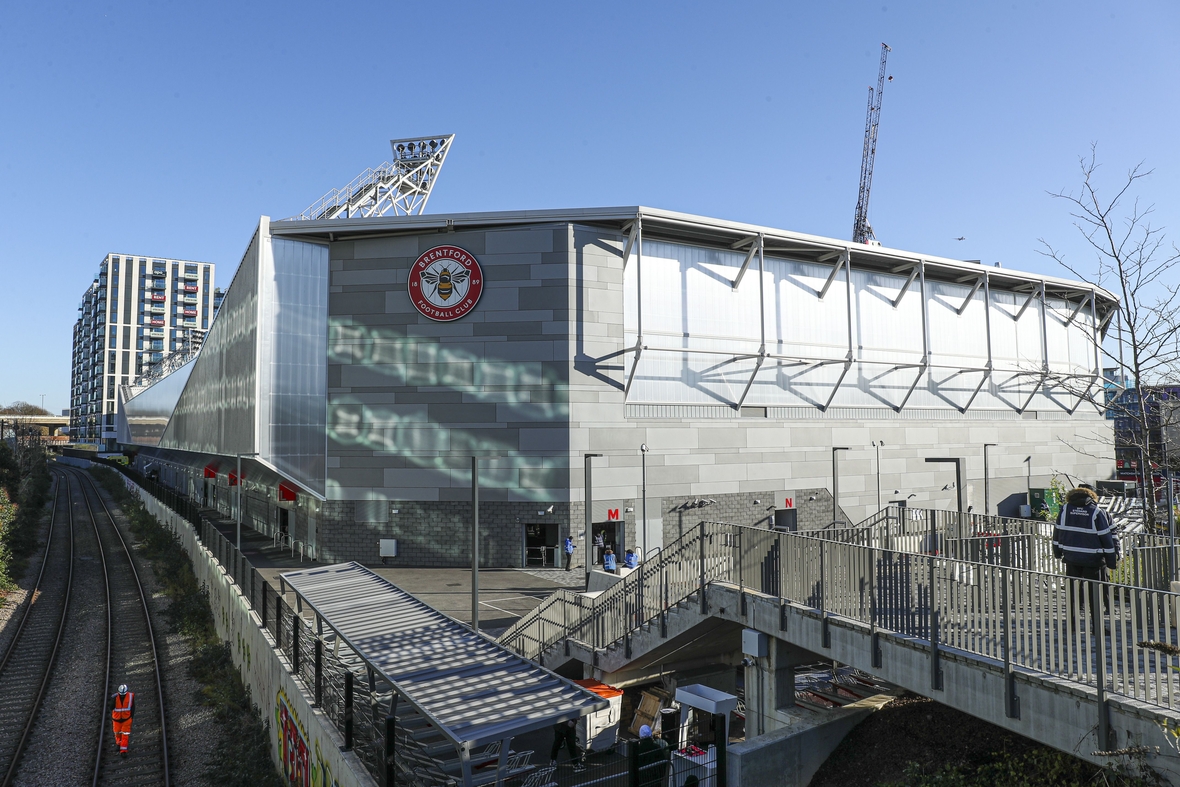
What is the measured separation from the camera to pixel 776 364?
118ft

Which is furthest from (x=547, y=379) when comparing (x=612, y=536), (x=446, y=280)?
(x=612, y=536)

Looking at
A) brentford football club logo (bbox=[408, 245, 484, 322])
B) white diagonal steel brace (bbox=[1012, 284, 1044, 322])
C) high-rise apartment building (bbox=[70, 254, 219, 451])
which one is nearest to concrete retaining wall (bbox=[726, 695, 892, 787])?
brentford football club logo (bbox=[408, 245, 484, 322])

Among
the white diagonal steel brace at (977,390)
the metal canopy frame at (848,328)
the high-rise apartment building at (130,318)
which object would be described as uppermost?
the high-rise apartment building at (130,318)

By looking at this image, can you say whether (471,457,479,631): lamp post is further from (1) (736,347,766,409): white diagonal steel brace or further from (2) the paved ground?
(1) (736,347,766,409): white diagonal steel brace

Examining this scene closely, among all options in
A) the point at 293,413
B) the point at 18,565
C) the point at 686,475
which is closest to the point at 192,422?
the point at 18,565

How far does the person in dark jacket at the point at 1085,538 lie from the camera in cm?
853

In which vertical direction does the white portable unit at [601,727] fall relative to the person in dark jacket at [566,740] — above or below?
below

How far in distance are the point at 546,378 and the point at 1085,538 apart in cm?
2363

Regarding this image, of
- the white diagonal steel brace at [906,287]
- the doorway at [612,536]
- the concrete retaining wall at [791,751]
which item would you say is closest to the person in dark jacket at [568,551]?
the doorway at [612,536]

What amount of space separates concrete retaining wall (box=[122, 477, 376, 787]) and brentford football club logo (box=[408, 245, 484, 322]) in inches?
511

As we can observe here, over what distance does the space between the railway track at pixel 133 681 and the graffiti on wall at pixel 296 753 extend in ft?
10.9

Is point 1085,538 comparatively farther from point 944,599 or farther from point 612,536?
point 612,536

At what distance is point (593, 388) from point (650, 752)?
22811 millimetres

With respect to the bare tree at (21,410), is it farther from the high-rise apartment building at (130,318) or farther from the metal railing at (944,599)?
the metal railing at (944,599)
